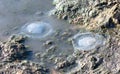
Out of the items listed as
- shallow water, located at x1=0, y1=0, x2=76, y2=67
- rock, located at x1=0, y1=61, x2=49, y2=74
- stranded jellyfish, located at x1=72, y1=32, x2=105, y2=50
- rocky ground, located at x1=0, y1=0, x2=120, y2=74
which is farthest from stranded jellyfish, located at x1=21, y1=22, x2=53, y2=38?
rock, located at x1=0, y1=61, x2=49, y2=74

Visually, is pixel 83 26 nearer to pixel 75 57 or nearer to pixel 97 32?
pixel 97 32

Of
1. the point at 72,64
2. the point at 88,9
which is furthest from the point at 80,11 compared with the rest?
the point at 72,64

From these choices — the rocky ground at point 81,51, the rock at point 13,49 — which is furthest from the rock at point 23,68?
the rock at point 13,49

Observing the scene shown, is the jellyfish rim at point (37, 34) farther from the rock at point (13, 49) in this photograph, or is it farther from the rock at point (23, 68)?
the rock at point (23, 68)

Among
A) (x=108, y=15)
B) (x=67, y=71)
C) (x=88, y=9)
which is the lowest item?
(x=67, y=71)

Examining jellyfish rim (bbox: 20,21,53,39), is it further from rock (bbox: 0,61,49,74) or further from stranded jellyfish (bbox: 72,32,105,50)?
rock (bbox: 0,61,49,74)

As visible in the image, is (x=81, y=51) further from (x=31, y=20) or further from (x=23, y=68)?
(x=31, y=20)
